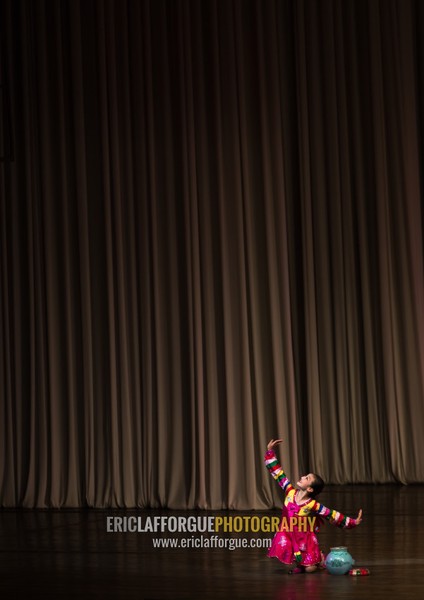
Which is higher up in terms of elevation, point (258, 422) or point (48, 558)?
point (258, 422)

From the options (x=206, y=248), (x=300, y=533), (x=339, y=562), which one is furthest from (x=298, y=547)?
(x=206, y=248)

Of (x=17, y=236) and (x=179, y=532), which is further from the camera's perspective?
(x=17, y=236)

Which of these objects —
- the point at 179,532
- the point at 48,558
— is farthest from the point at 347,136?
the point at 48,558

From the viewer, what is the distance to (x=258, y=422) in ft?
24.0

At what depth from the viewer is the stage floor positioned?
14.8 ft

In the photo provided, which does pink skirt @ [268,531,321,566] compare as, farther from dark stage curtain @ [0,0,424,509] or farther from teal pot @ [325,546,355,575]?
dark stage curtain @ [0,0,424,509]

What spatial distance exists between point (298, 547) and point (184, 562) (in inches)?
27.6

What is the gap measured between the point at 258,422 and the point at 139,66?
2.85m

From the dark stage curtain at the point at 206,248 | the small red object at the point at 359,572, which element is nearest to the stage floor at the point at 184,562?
the small red object at the point at 359,572

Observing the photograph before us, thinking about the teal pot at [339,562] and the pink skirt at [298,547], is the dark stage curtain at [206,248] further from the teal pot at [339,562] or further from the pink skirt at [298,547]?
the teal pot at [339,562]

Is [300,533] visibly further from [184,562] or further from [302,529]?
[184,562]

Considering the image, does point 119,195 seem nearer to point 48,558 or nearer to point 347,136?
point 347,136

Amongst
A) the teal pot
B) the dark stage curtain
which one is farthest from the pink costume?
the dark stage curtain

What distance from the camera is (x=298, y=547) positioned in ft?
15.9
